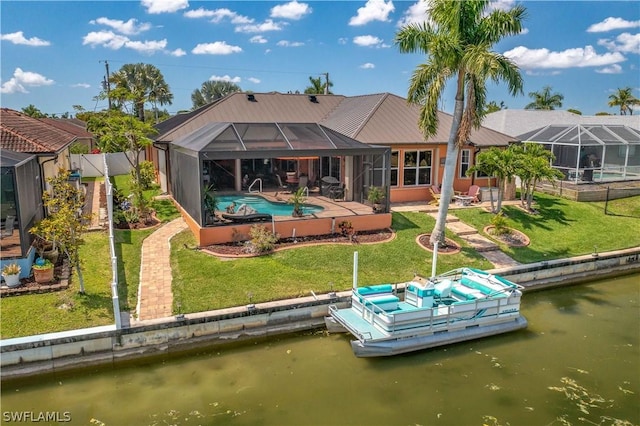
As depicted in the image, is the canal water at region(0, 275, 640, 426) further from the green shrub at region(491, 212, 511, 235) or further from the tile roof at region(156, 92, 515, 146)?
the tile roof at region(156, 92, 515, 146)

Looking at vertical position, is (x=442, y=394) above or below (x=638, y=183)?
below

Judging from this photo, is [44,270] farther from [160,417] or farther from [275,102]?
[275,102]

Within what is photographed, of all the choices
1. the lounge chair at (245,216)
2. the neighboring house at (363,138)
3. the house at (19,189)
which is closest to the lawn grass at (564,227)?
the neighboring house at (363,138)

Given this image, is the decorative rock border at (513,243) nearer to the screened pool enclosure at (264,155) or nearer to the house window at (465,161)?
the screened pool enclosure at (264,155)

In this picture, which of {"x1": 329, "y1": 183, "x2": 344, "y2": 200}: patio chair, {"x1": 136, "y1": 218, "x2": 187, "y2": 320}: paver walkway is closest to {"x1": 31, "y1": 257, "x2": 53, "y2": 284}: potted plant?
{"x1": 136, "y1": 218, "x2": 187, "y2": 320}: paver walkway

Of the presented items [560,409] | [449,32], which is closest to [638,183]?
[449,32]

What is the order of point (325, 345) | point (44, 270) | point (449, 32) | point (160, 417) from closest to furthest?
1. point (160, 417)
2. point (325, 345)
3. point (44, 270)
4. point (449, 32)

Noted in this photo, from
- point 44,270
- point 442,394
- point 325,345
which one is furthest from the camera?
point 44,270

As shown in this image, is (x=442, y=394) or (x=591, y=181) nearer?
(x=442, y=394)
